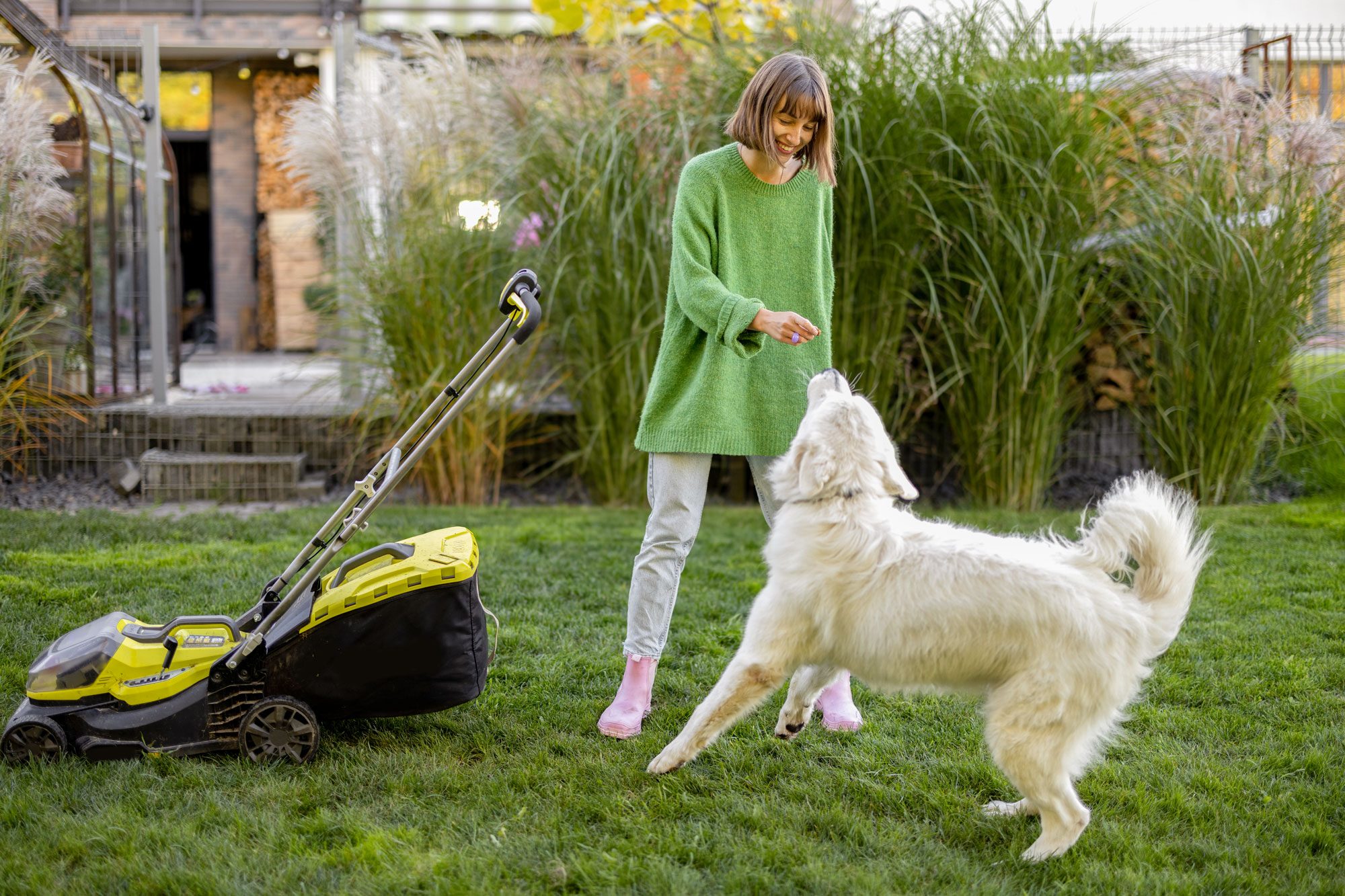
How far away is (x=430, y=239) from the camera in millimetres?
5594

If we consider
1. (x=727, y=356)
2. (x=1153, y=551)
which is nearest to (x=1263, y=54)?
(x=727, y=356)

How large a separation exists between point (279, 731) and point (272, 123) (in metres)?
12.1

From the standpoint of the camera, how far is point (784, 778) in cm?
263

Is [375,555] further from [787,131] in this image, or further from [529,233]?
[529,233]

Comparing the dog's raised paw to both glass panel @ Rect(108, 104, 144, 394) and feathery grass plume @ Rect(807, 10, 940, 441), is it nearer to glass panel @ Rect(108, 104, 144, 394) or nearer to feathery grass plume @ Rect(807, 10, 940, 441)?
feathery grass plume @ Rect(807, 10, 940, 441)

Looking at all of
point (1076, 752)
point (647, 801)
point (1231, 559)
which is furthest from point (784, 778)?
point (1231, 559)

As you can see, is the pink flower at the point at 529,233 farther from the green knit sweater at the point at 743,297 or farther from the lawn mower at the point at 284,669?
the lawn mower at the point at 284,669

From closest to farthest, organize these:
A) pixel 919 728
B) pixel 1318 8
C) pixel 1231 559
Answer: pixel 919 728 < pixel 1231 559 < pixel 1318 8

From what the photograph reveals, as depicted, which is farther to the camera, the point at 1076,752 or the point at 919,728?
the point at 919,728

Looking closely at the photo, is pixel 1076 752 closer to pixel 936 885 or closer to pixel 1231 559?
pixel 936 885

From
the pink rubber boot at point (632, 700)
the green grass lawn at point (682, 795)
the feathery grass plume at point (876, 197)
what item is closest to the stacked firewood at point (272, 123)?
the feathery grass plume at point (876, 197)

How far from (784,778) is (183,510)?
4.13 metres

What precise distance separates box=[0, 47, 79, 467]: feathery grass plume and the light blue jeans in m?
4.12

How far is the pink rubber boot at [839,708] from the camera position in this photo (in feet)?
9.66
